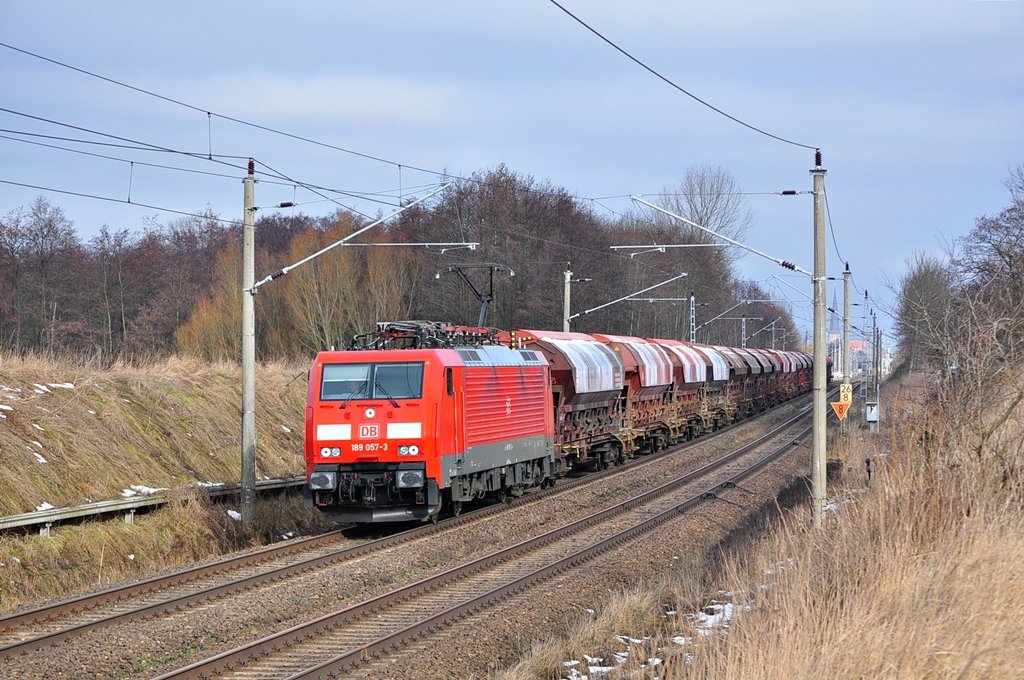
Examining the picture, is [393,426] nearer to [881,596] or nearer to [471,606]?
[471,606]

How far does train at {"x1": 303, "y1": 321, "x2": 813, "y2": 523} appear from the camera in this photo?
15766mm

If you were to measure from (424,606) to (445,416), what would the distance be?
15.4ft

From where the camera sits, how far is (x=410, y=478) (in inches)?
618

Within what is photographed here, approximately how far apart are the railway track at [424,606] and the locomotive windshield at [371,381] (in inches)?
118

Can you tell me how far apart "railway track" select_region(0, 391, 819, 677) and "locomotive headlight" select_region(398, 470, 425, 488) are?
3.05ft

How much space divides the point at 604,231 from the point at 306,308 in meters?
16.4

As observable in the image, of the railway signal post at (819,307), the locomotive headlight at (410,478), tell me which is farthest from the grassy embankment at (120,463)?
the railway signal post at (819,307)

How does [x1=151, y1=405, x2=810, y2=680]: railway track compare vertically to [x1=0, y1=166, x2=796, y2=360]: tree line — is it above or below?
below

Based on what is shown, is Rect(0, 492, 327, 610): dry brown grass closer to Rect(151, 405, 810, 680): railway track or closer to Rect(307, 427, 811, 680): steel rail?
Rect(151, 405, 810, 680): railway track

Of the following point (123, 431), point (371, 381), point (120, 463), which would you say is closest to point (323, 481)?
point (371, 381)

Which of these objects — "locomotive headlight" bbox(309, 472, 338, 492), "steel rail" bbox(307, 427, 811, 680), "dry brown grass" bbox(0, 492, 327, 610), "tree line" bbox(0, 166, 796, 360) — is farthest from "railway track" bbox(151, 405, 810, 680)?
"tree line" bbox(0, 166, 796, 360)

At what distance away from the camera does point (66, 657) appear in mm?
9266

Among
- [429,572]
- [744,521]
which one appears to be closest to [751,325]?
[744,521]

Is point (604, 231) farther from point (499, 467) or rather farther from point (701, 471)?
point (499, 467)
